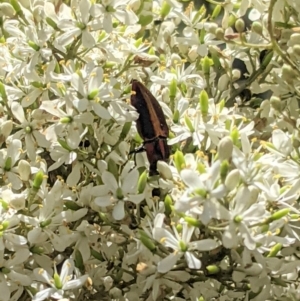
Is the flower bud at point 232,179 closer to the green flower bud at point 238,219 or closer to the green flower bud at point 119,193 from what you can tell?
the green flower bud at point 238,219

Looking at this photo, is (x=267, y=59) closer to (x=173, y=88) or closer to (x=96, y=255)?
(x=173, y=88)

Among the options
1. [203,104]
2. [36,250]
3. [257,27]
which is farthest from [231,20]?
[36,250]

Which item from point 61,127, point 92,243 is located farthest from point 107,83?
point 92,243

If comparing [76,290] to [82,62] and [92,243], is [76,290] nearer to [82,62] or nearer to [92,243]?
[92,243]

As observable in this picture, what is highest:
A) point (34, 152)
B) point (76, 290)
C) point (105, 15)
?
point (105, 15)

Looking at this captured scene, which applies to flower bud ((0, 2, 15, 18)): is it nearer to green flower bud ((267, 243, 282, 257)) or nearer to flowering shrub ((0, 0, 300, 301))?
flowering shrub ((0, 0, 300, 301))

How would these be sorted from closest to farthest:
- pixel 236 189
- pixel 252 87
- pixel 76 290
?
pixel 236 189 → pixel 76 290 → pixel 252 87

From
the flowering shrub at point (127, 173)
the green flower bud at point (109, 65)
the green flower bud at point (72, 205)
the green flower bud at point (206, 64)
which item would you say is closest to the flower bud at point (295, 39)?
the flowering shrub at point (127, 173)
